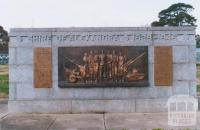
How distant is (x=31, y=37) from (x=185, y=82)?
14.4 ft

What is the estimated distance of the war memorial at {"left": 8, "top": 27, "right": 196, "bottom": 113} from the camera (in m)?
11.3

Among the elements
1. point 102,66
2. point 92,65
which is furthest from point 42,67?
point 102,66

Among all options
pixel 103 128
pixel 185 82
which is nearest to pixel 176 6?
pixel 185 82

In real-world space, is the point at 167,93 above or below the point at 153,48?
below

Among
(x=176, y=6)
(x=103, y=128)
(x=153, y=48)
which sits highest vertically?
(x=176, y=6)

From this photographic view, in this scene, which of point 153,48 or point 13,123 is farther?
point 153,48

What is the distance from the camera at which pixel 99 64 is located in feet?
37.1

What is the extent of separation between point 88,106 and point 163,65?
91.7 inches

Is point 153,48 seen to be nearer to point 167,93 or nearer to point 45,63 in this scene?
point 167,93

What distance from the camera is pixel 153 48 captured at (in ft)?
37.2

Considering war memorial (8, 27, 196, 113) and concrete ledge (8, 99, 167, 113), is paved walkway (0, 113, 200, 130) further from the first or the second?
war memorial (8, 27, 196, 113)

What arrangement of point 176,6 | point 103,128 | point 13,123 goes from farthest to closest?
point 176,6 < point 13,123 < point 103,128

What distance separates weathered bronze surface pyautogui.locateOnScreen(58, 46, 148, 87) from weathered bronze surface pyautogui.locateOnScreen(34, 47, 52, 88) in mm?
298

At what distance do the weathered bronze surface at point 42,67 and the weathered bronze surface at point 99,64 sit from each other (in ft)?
0.98
